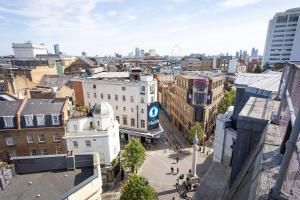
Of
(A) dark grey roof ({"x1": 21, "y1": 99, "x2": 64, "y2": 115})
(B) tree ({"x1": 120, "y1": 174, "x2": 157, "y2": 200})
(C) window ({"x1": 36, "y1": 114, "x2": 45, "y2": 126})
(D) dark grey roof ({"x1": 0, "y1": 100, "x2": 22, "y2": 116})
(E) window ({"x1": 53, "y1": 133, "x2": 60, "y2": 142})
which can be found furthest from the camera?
(E) window ({"x1": 53, "y1": 133, "x2": 60, "y2": 142})

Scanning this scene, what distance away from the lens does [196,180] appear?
27.1 m

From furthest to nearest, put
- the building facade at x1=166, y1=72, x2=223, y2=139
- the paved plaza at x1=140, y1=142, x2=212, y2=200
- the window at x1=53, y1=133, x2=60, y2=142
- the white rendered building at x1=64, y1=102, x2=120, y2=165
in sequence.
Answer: the building facade at x1=166, y1=72, x2=223, y2=139 < the white rendered building at x1=64, y1=102, x2=120, y2=165 < the paved plaza at x1=140, y1=142, x2=212, y2=200 < the window at x1=53, y1=133, x2=60, y2=142

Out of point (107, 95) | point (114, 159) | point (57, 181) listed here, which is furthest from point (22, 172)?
point (107, 95)

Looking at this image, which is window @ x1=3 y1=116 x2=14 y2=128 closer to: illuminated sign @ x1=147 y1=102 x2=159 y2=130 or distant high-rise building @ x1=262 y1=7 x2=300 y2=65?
illuminated sign @ x1=147 y1=102 x2=159 y2=130

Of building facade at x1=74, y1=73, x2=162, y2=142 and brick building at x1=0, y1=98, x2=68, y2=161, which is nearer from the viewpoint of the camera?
brick building at x1=0, y1=98, x2=68, y2=161

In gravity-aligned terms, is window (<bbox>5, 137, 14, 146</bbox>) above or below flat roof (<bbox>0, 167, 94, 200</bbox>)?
above

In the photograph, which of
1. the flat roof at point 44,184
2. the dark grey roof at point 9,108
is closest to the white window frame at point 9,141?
the dark grey roof at point 9,108

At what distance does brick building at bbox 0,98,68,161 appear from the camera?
23.8m

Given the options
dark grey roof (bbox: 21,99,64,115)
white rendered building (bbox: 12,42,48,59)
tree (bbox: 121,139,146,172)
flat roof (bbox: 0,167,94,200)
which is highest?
white rendered building (bbox: 12,42,48,59)

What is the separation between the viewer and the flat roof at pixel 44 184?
1617 cm

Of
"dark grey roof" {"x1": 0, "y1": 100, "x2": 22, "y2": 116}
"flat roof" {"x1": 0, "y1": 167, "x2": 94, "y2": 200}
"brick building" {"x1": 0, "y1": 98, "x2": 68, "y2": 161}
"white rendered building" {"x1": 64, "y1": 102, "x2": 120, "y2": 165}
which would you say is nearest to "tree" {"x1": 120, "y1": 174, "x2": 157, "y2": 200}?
"flat roof" {"x1": 0, "y1": 167, "x2": 94, "y2": 200}

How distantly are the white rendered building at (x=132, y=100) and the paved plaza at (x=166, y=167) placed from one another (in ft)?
15.0

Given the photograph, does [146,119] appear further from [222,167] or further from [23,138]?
[23,138]

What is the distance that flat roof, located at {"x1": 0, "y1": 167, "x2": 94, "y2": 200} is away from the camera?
16173 mm
